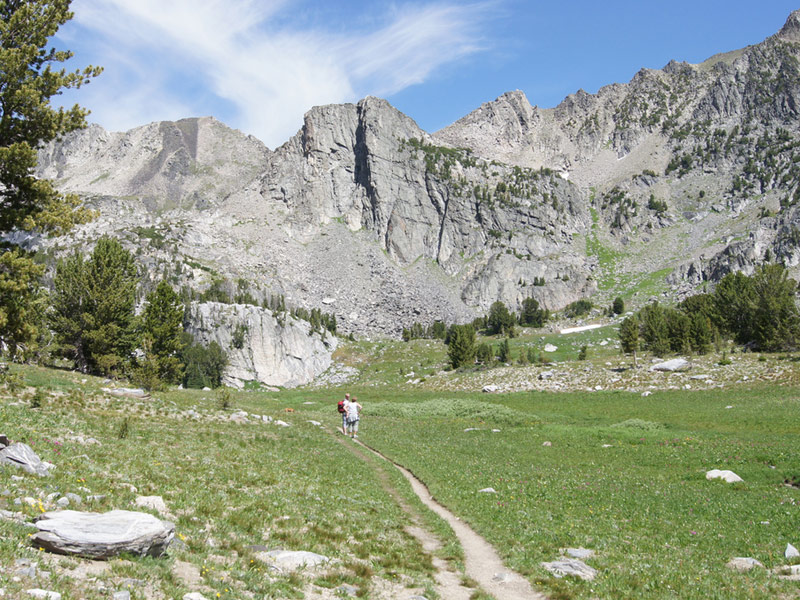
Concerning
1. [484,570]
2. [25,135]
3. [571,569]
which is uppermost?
[25,135]

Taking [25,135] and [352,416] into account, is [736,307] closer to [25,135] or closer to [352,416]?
[352,416]

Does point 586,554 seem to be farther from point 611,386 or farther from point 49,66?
point 611,386

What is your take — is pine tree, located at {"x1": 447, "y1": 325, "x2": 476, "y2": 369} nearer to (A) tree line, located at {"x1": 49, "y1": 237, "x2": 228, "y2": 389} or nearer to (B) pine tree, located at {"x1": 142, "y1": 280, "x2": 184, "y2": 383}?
(B) pine tree, located at {"x1": 142, "y1": 280, "x2": 184, "y2": 383}

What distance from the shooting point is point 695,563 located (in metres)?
12.5

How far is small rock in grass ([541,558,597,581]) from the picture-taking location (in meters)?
11.5

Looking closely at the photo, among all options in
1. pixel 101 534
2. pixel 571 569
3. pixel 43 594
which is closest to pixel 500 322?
pixel 571 569

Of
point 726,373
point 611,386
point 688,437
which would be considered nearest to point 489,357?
point 611,386

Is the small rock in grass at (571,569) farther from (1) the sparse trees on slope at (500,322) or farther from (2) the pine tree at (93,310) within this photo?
(1) the sparse trees on slope at (500,322)

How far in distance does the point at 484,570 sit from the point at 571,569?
6.94ft

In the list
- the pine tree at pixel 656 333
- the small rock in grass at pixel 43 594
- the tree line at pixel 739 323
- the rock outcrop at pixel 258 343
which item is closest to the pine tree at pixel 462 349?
the tree line at pixel 739 323

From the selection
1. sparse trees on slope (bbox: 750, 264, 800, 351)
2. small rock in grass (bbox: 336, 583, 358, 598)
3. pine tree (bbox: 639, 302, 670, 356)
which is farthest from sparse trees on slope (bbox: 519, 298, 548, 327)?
small rock in grass (bbox: 336, 583, 358, 598)

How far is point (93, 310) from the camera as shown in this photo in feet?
162

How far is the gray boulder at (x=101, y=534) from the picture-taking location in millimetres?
7910

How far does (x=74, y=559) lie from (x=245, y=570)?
2.99 metres
